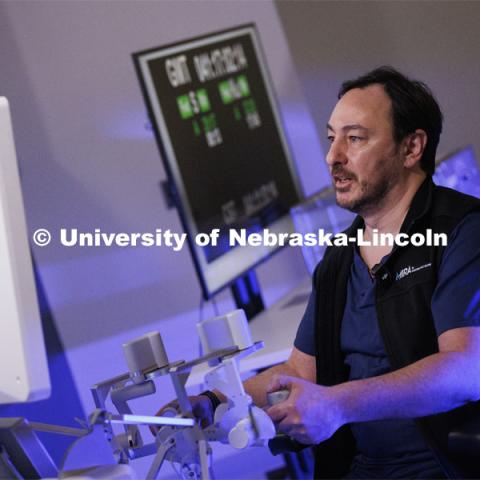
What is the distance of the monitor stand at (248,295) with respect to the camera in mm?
2979

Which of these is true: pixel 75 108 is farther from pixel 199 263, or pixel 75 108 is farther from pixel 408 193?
pixel 408 193

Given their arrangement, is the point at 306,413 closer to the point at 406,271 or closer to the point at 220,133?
the point at 406,271

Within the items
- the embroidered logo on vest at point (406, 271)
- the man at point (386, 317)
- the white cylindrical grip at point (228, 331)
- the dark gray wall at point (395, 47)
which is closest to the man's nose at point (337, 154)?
the man at point (386, 317)

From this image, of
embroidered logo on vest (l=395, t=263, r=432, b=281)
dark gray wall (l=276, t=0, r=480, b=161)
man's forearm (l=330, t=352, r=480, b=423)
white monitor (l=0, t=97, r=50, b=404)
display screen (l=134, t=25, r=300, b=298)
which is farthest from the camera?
dark gray wall (l=276, t=0, r=480, b=161)

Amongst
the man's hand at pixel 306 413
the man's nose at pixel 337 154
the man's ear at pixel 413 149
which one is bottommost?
the man's hand at pixel 306 413

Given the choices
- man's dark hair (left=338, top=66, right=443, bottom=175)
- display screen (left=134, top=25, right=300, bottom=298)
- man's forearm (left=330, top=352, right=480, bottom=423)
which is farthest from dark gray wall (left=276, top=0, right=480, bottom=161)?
man's forearm (left=330, top=352, right=480, bottom=423)

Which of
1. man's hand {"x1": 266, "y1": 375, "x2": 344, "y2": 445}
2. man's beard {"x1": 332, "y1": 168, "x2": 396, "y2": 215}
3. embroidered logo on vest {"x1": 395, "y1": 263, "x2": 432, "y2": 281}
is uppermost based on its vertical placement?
man's beard {"x1": 332, "y1": 168, "x2": 396, "y2": 215}

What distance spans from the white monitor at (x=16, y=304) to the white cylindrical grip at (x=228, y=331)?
9.8 inches

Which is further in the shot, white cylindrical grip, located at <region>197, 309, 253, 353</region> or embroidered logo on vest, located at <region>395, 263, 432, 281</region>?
embroidered logo on vest, located at <region>395, 263, 432, 281</region>

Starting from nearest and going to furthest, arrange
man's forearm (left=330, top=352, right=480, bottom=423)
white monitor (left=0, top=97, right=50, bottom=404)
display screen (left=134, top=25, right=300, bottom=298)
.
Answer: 1. white monitor (left=0, top=97, right=50, bottom=404)
2. man's forearm (left=330, top=352, right=480, bottom=423)
3. display screen (left=134, top=25, right=300, bottom=298)

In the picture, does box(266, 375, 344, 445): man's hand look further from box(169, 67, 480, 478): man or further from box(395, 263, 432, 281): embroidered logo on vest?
box(395, 263, 432, 281): embroidered logo on vest

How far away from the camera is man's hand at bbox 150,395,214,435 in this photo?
4.66ft

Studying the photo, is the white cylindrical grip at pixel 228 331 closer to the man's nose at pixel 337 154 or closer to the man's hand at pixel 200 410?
the man's hand at pixel 200 410

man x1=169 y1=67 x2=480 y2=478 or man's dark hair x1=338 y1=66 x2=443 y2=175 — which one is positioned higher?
man's dark hair x1=338 y1=66 x2=443 y2=175
